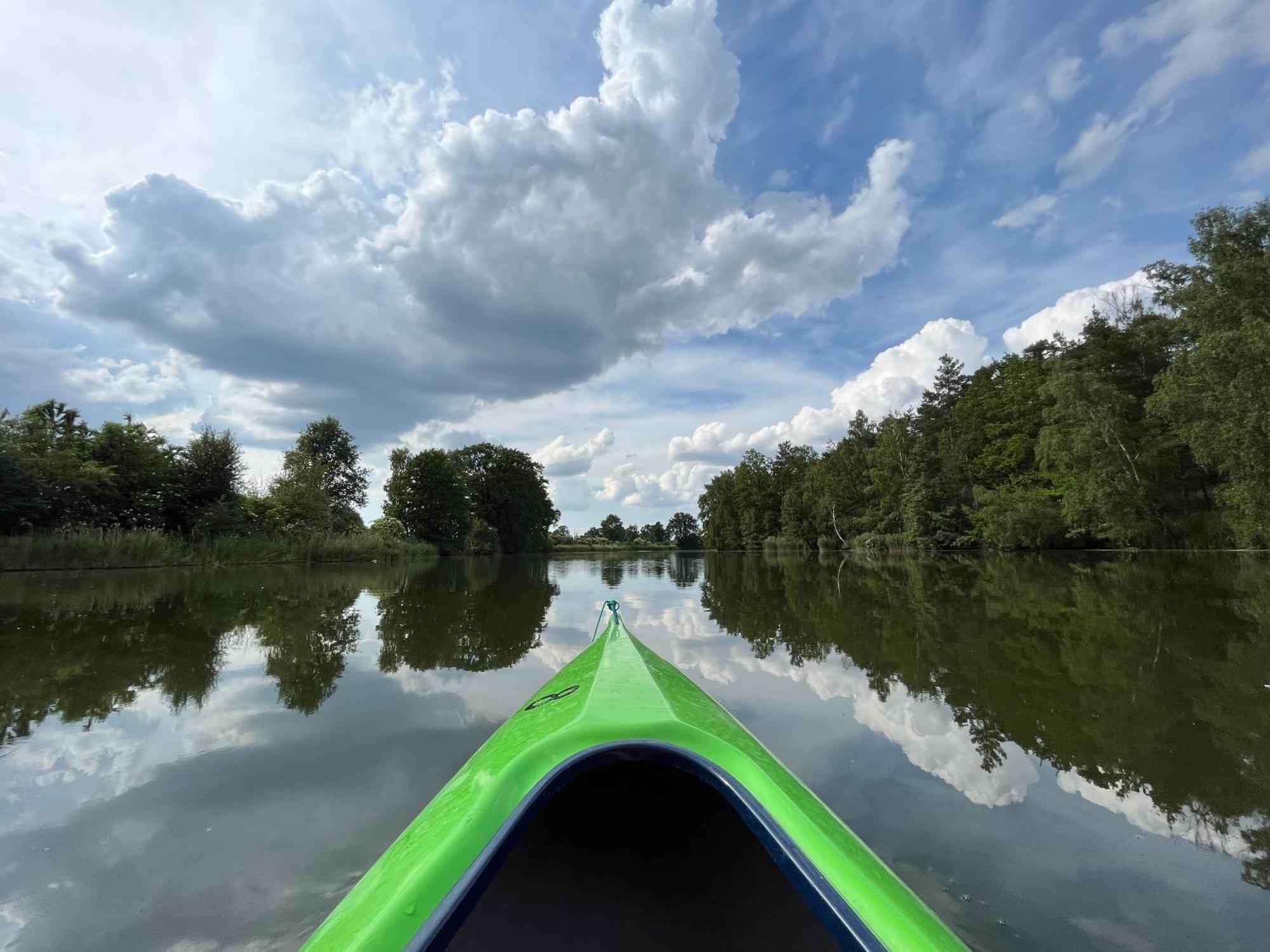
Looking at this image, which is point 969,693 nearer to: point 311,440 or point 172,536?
point 172,536

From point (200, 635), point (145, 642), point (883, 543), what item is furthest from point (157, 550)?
point (883, 543)

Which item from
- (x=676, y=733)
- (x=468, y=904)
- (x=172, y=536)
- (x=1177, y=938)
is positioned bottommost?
(x=1177, y=938)

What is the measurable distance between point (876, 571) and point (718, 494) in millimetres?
45417

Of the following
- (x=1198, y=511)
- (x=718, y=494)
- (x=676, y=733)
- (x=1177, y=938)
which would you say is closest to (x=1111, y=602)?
(x=1177, y=938)

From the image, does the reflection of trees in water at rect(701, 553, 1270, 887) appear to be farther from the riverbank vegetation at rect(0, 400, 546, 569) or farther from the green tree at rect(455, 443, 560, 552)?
the green tree at rect(455, 443, 560, 552)

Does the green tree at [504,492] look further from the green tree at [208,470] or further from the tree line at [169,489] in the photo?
the green tree at [208,470]

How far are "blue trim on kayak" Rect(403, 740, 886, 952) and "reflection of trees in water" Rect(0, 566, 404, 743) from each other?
3.42m

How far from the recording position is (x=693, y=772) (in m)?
1.49

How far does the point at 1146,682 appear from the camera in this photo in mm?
4355

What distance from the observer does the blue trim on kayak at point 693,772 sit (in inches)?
39.6

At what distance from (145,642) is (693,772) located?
7.10 metres

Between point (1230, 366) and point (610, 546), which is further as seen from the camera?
point (610, 546)

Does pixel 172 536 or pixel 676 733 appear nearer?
pixel 676 733

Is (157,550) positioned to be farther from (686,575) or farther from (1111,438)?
(1111,438)
